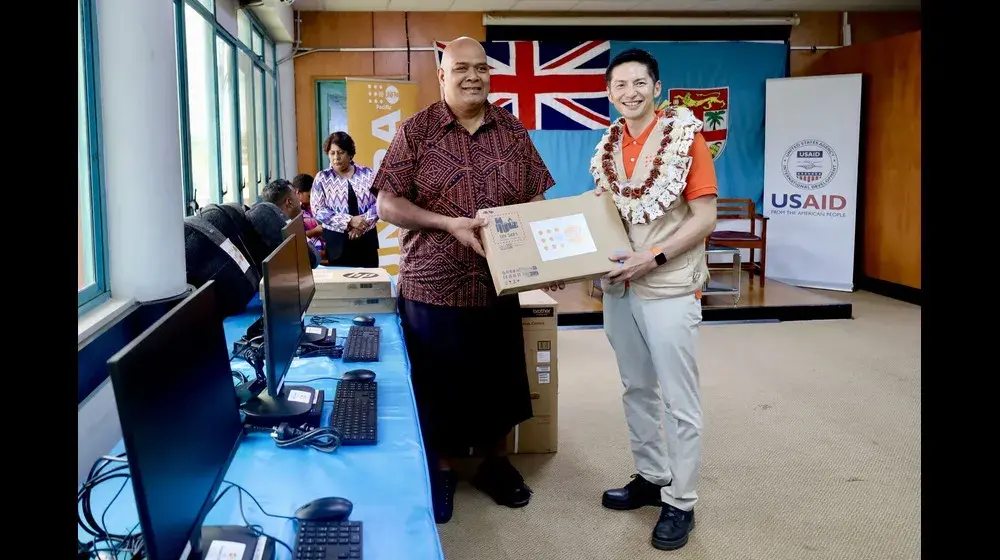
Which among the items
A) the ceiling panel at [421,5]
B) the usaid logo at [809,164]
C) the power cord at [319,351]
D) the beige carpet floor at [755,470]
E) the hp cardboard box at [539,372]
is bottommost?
the beige carpet floor at [755,470]

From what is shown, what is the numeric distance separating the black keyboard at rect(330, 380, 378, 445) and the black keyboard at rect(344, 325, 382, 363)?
272 mm

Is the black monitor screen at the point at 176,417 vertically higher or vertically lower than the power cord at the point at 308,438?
higher

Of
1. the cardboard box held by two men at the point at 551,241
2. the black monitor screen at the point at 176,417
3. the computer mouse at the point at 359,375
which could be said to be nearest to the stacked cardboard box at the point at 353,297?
the cardboard box held by two men at the point at 551,241

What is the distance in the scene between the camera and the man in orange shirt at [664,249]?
7.10 feet

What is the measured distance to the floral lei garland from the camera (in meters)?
2.15

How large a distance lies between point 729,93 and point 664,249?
20.2ft

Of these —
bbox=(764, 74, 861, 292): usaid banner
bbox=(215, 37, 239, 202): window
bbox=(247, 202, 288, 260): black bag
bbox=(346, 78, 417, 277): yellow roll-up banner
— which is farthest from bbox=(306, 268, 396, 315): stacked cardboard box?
bbox=(764, 74, 861, 292): usaid banner

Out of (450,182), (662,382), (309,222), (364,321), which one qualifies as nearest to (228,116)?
(309,222)

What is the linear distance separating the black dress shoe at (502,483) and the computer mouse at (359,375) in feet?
2.71

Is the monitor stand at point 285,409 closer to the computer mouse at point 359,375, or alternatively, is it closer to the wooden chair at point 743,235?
the computer mouse at point 359,375

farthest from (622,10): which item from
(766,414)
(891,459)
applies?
(891,459)

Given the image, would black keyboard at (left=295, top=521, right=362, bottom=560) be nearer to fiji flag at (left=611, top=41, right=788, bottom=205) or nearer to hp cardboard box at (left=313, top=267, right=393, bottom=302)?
hp cardboard box at (left=313, top=267, right=393, bottom=302)
